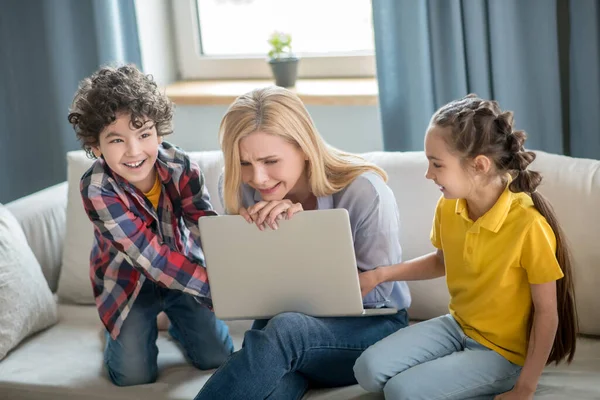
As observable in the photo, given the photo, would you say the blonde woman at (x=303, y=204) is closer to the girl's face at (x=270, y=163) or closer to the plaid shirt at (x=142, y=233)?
the girl's face at (x=270, y=163)

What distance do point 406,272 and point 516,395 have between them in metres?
0.38

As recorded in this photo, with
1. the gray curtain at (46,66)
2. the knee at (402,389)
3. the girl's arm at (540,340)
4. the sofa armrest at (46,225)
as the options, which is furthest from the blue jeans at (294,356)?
the gray curtain at (46,66)

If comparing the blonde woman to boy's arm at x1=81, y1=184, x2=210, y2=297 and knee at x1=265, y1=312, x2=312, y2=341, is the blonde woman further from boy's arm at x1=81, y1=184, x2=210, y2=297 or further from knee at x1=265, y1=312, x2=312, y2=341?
boy's arm at x1=81, y1=184, x2=210, y2=297

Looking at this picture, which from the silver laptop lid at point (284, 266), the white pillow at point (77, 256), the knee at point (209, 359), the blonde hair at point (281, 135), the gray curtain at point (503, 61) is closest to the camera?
the silver laptop lid at point (284, 266)

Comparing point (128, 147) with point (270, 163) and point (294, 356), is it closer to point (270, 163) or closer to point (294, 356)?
point (270, 163)

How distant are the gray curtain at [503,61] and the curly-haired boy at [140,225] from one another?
73 cm

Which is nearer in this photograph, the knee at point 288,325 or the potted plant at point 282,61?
the knee at point 288,325

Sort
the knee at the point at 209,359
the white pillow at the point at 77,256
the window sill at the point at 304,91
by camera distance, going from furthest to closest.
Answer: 1. the window sill at the point at 304,91
2. the white pillow at the point at 77,256
3. the knee at the point at 209,359

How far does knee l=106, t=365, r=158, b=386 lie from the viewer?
73.6 inches

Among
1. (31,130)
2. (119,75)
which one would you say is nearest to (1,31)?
(31,130)

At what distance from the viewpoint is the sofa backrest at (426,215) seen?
6.07 feet

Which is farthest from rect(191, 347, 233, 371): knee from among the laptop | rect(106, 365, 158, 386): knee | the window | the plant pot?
the window

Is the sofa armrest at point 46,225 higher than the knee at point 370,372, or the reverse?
the sofa armrest at point 46,225

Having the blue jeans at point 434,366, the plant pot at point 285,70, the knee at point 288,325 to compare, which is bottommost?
the blue jeans at point 434,366
